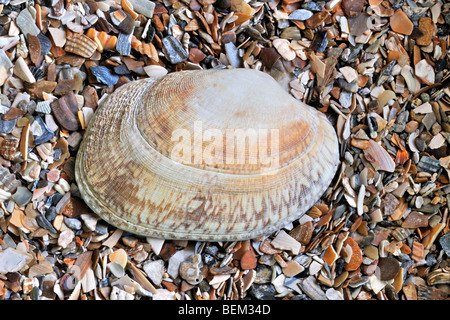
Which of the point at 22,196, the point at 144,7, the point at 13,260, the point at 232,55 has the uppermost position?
the point at 144,7

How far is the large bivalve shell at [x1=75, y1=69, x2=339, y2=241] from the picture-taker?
1.26 metres

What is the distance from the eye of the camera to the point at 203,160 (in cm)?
126

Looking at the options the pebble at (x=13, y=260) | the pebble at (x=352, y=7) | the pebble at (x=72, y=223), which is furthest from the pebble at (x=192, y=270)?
the pebble at (x=352, y=7)

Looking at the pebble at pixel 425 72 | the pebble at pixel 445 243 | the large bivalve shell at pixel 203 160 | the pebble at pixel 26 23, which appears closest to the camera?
the large bivalve shell at pixel 203 160

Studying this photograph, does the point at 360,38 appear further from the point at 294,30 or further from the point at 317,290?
the point at 317,290

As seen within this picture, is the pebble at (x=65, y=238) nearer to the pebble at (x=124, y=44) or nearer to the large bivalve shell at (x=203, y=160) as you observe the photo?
the large bivalve shell at (x=203, y=160)

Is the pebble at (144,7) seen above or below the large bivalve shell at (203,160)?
above

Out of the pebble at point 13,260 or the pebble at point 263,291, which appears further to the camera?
the pebble at point 263,291

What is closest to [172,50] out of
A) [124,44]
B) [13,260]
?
[124,44]

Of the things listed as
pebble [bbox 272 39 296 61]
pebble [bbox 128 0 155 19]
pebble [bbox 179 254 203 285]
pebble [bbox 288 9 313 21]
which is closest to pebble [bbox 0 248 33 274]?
pebble [bbox 179 254 203 285]

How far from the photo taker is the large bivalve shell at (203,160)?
1263 millimetres

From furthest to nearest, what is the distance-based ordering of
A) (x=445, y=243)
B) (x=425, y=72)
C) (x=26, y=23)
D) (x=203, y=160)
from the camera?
(x=425, y=72)
(x=445, y=243)
(x=26, y=23)
(x=203, y=160)

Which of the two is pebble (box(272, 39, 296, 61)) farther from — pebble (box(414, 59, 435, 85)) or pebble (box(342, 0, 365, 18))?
pebble (box(414, 59, 435, 85))

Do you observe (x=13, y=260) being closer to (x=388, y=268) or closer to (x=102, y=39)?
(x=102, y=39)
